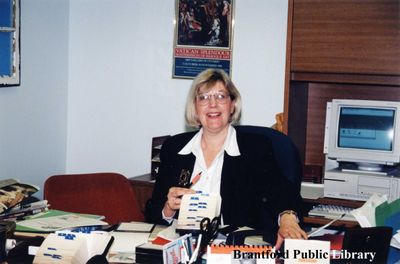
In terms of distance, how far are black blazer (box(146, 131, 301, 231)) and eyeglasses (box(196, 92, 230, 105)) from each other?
0.60 feet

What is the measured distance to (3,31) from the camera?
3.42 metres

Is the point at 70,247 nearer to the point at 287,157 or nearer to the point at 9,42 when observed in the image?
the point at 287,157

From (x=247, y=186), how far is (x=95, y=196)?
84cm

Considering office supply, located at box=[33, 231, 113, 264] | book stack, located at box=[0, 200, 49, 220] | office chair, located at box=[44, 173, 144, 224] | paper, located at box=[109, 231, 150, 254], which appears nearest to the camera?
office supply, located at box=[33, 231, 113, 264]

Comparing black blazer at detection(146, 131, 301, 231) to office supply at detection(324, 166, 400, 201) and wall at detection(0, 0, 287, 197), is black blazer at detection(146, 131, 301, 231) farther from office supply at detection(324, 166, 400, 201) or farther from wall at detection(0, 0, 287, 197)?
wall at detection(0, 0, 287, 197)

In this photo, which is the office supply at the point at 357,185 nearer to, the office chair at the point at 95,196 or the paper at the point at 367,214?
the office chair at the point at 95,196

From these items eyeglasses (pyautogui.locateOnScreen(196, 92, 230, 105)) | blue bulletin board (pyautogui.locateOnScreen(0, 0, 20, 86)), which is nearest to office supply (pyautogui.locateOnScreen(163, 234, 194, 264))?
eyeglasses (pyautogui.locateOnScreen(196, 92, 230, 105))

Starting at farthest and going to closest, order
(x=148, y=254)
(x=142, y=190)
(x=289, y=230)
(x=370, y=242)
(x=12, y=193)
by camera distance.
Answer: (x=142, y=190), (x=12, y=193), (x=289, y=230), (x=148, y=254), (x=370, y=242)

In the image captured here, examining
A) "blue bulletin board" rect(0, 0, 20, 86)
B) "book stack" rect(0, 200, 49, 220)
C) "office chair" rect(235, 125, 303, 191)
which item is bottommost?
"book stack" rect(0, 200, 49, 220)

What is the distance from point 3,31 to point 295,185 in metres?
1.90

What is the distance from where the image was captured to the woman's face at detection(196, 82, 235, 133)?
2641 mm

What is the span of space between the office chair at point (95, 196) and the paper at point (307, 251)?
5.08 feet

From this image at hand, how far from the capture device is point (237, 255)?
5.45 ft

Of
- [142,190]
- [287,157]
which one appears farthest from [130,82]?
[287,157]
